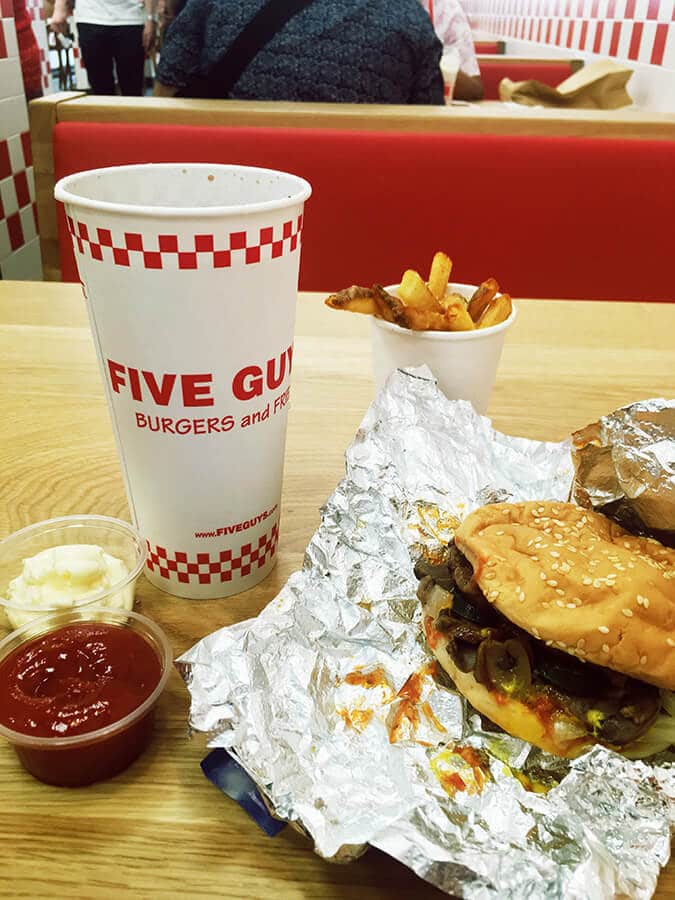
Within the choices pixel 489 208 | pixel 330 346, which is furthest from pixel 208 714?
pixel 489 208

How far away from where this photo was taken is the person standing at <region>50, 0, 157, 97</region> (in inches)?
200

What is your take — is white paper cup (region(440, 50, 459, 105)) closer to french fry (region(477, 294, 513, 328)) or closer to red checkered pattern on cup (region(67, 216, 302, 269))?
french fry (region(477, 294, 513, 328))

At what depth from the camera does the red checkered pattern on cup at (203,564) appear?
2.90 feet

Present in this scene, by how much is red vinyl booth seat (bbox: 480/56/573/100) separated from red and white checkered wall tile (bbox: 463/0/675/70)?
192mm

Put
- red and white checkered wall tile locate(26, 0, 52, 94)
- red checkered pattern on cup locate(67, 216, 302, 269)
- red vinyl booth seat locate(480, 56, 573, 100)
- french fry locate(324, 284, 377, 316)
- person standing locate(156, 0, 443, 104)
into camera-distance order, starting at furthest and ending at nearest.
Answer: red and white checkered wall tile locate(26, 0, 52, 94), red vinyl booth seat locate(480, 56, 573, 100), person standing locate(156, 0, 443, 104), french fry locate(324, 284, 377, 316), red checkered pattern on cup locate(67, 216, 302, 269)

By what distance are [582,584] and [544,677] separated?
0.36 ft

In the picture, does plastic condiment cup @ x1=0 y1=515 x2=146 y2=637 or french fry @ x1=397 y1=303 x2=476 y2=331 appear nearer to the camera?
plastic condiment cup @ x1=0 y1=515 x2=146 y2=637

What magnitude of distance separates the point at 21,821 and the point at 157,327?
0.46m

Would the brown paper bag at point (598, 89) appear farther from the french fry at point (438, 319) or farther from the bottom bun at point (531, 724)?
the bottom bun at point (531, 724)

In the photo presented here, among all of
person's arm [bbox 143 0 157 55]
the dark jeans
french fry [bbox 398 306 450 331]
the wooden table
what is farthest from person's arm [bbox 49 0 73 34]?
french fry [bbox 398 306 450 331]

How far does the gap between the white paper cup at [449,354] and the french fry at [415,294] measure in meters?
0.04

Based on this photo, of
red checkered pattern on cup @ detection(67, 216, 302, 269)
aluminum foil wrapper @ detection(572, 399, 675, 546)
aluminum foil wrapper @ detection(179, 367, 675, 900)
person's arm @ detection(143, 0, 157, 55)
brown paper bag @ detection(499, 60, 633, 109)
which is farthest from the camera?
person's arm @ detection(143, 0, 157, 55)

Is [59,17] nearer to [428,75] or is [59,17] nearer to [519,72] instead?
[519,72]

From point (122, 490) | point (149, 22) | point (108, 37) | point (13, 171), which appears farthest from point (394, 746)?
point (149, 22)
